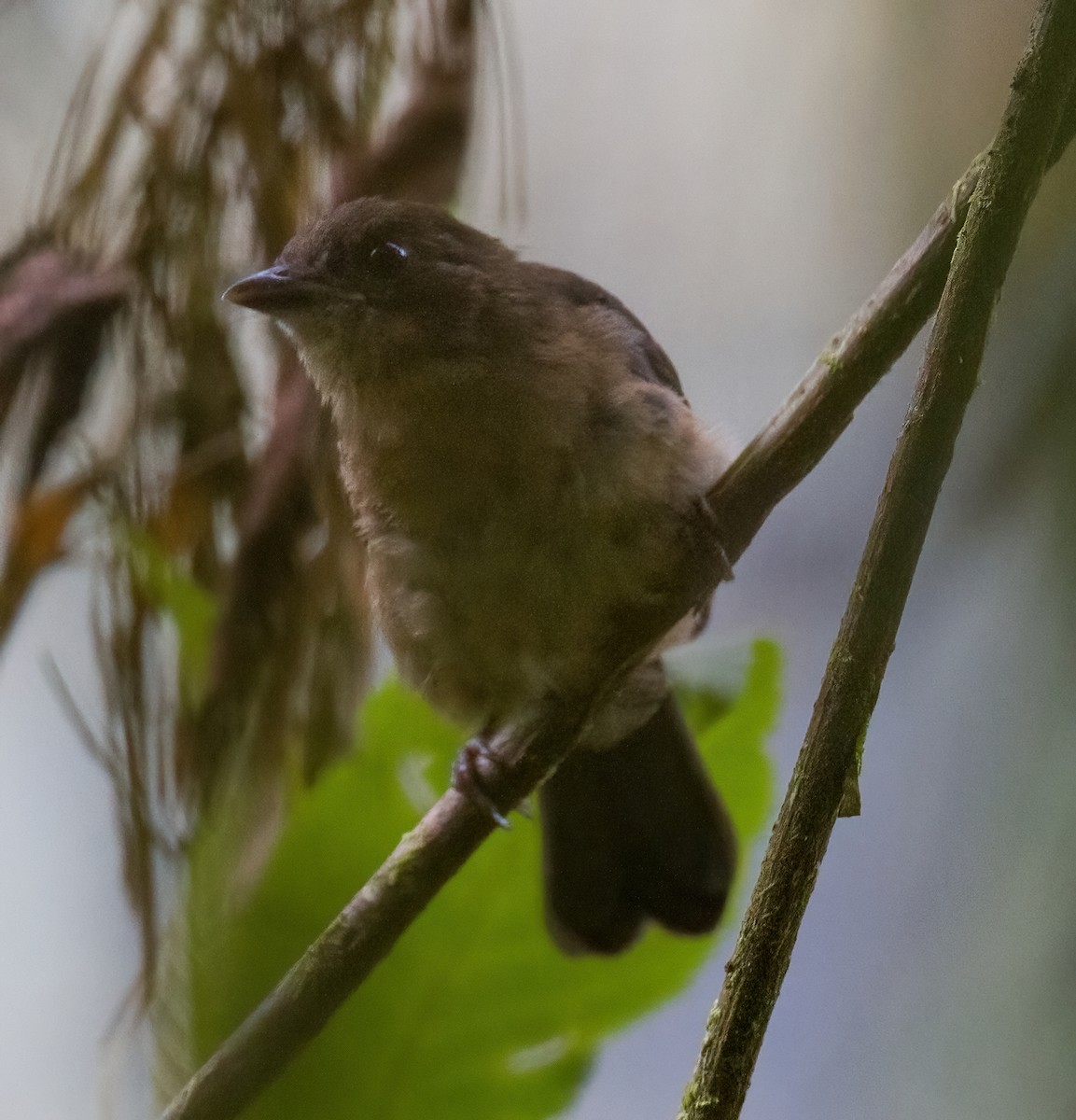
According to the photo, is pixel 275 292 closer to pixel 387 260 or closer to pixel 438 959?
pixel 387 260

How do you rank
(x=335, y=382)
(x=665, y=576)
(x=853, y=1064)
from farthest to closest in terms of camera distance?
(x=853, y=1064), (x=335, y=382), (x=665, y=576)

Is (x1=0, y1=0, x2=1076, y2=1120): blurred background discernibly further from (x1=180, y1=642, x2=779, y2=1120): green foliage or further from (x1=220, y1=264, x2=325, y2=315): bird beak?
(x1=220, y1=264, x2=325, y2=315): bird beak

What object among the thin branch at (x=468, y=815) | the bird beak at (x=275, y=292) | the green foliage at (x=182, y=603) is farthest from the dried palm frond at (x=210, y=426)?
the thin branch at (x=468, y=815)

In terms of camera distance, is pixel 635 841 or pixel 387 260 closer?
pixel 387 260

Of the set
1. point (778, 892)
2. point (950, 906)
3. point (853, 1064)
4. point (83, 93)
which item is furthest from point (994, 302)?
point (83, 93)

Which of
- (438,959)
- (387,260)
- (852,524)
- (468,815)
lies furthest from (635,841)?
(387,260)

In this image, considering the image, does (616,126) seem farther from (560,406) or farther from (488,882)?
(488,882)

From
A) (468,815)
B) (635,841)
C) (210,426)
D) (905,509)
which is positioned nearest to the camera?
(905,509)
